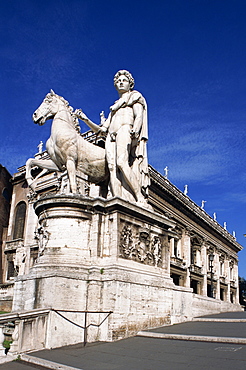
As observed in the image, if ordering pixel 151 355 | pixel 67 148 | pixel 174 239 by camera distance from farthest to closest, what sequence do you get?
pixel 174 239, pixel 67 148, pixel 151 355

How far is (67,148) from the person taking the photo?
34.9 ft

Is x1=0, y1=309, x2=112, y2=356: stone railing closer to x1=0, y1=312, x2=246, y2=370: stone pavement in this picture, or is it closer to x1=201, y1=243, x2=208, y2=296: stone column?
x1=0, y1=312, x2=246, y2=370: stone pavement

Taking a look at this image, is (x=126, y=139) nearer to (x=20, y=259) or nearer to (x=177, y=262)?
(x=20, y=259)

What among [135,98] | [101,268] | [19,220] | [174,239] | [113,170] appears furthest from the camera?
[174,239]

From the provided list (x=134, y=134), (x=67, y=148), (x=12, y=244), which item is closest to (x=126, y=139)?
(x=134, y=134)

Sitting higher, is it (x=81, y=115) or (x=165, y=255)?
(x=81, y=115)

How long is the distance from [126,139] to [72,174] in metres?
2.00

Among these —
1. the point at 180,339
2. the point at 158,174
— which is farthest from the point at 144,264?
the point at 158,174

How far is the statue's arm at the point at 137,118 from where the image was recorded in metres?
11.3

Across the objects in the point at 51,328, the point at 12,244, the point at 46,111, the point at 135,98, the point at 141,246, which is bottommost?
the point at 51,328

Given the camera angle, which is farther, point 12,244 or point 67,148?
point 12,244

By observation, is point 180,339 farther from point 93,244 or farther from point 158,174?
point 158,174

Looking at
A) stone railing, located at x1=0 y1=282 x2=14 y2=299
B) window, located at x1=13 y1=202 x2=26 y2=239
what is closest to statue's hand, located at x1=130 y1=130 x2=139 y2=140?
stone railing, located at x1=0 y1=282 x2=14 y2=299

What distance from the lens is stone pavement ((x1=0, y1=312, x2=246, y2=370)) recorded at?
20.3 ft
